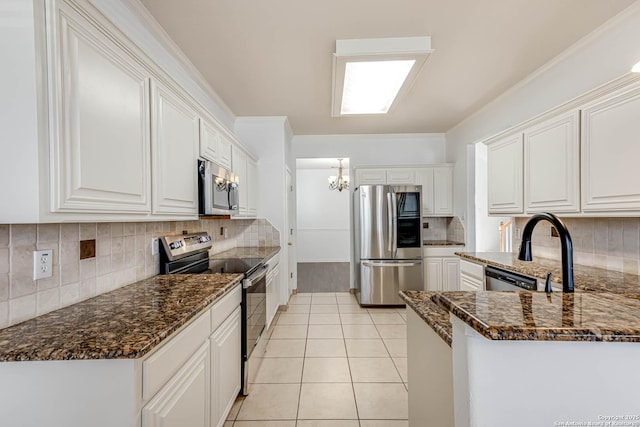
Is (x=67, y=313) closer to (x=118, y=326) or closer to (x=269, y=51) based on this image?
(x=118, y=326)

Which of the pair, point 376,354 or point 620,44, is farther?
point 376,354

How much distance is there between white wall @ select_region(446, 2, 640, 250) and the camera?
197 cm

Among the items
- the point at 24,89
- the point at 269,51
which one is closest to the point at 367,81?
the point at 269,51

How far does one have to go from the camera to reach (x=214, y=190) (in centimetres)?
223

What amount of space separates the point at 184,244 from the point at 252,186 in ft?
4.57

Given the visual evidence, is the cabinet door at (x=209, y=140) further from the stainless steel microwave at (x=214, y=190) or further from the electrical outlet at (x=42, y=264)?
the electrical outlet at (x=42, y=264)

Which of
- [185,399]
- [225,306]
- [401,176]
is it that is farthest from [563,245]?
[401,176]

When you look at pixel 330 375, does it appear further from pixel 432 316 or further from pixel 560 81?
pixel 560 81

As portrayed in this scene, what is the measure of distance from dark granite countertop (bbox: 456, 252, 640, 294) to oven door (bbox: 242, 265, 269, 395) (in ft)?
5.77

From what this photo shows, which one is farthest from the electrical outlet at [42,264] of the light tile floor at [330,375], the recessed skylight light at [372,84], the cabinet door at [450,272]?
the cabinet door at [450,272]

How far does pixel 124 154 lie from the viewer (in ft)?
4.36

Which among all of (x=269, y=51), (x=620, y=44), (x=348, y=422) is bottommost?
(x=348, y=422)

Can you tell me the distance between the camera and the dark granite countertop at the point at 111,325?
919 millimetres

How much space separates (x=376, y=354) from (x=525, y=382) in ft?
7.62
